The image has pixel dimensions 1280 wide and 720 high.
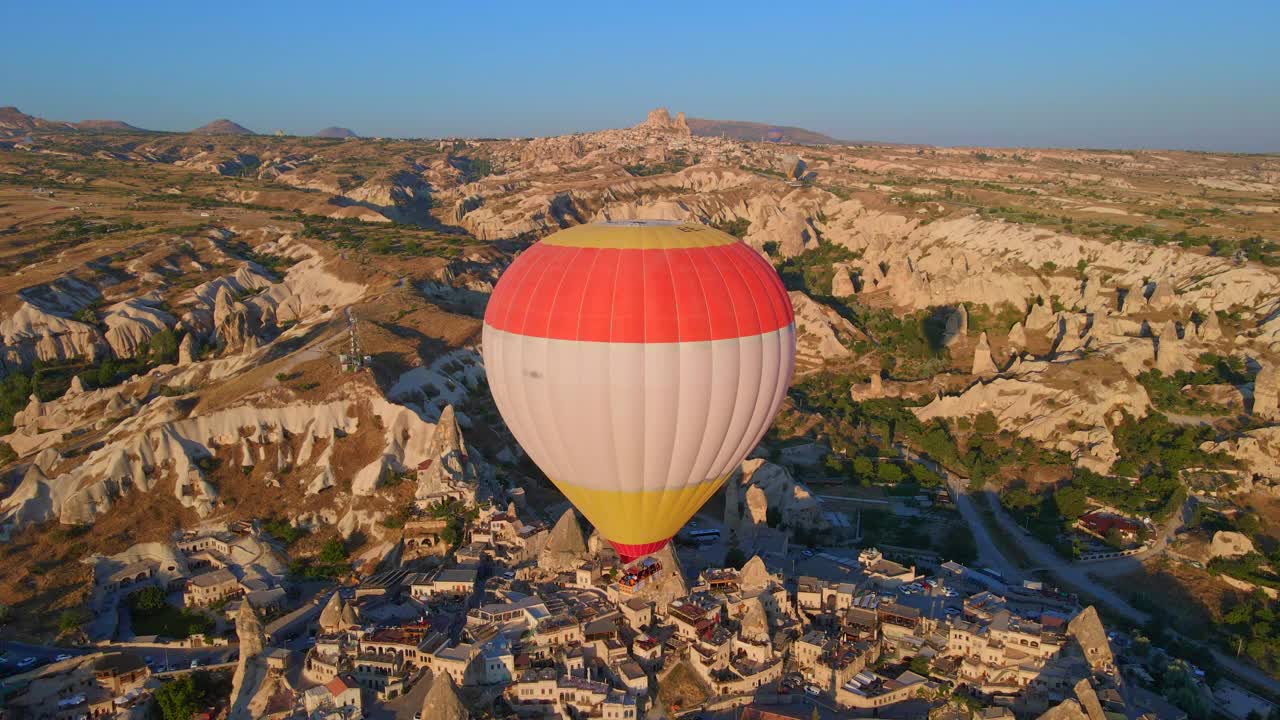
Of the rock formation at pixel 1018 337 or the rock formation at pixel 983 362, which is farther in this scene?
the rock formation at pixel 1018 337

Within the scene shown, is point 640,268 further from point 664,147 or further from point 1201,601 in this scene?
point 664,147

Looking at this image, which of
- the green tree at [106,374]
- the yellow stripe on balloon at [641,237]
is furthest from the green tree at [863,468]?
the green tree at [106,374]

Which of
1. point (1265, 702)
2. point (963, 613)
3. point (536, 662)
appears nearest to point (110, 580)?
point (536, 662)

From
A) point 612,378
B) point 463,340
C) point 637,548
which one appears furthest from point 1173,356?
point 612,378

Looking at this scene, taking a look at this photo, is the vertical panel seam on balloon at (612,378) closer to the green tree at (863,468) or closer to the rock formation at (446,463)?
the rock formation at (446,463)

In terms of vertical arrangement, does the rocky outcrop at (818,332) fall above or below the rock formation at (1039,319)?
below
